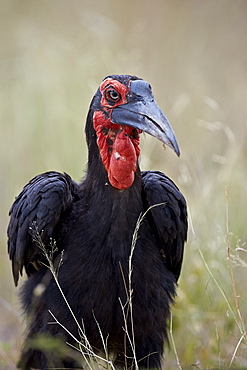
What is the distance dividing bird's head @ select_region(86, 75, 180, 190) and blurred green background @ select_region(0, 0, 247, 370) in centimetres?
51

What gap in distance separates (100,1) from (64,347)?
6.05 metres

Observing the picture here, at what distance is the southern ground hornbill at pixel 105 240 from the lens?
331 centimetres

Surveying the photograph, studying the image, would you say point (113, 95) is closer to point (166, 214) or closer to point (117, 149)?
point (117, 149)

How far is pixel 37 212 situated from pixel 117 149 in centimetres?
53

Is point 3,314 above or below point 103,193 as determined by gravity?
below

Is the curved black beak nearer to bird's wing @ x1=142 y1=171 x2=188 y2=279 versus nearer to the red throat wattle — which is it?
the red throat wattle

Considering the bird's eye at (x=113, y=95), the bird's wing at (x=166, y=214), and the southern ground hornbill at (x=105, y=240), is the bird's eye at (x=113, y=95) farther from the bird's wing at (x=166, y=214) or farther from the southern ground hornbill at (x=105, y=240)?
the bird's wing at (x=166, y=214)

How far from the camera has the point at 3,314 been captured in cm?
482

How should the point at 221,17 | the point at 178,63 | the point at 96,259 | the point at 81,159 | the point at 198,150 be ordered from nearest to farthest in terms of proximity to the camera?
1. the point at 96,259
2. the point at 81,159
3. the point at 198,150
4. the point at 178,63
5. the point at 221,17

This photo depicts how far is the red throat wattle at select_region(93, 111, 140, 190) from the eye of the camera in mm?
3273

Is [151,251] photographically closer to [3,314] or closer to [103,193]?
[103,193]

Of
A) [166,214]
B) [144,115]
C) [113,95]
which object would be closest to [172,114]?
[166,214]

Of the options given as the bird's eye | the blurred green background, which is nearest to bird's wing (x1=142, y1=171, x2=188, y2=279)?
the blurred green background

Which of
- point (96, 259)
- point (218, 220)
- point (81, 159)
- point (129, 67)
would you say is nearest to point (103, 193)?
point (96, 259)
